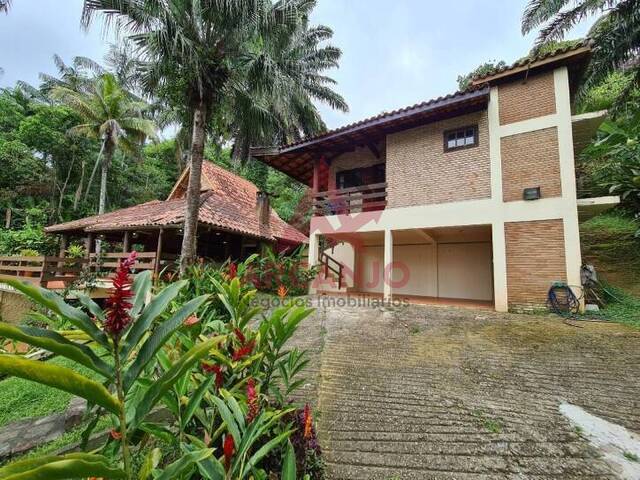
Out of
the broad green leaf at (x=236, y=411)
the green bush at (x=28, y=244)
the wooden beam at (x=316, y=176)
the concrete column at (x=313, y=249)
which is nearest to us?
the broad green leaf at (x=236, y=411)

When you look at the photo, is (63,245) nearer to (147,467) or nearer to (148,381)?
(148,381)

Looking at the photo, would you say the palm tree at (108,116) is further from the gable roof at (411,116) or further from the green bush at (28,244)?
the gable roof at (411,116)

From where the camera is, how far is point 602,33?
7746mm

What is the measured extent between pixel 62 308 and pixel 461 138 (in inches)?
361

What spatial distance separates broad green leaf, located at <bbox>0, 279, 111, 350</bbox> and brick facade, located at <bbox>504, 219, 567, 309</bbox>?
7.94 metres

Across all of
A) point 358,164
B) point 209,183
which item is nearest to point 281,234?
point 209,183

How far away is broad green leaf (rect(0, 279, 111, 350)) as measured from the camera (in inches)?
30.8

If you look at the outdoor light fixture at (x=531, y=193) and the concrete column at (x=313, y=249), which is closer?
the outdoor light fixture at (x=531, y=193)

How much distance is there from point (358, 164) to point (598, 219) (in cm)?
913

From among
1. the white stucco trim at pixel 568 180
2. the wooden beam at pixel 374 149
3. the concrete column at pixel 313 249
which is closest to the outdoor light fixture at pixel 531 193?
the white stucco trim at pixel 568 180

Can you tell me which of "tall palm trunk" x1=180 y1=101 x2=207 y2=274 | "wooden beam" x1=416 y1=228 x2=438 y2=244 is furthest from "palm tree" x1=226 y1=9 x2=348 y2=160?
"wooden beam" x1=416 y1=228 x2=438 y2=244

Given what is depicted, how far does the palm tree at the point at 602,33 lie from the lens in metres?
7.23

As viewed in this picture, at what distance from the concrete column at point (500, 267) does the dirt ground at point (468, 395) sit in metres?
1.13

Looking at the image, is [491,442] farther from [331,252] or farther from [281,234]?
[281,234]
